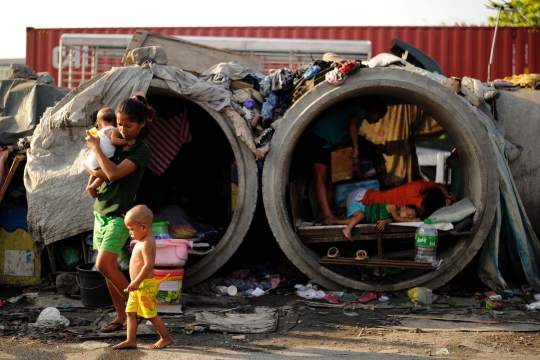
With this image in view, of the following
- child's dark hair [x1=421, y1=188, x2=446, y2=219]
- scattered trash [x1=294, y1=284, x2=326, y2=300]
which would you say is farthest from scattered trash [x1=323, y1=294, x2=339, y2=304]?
child's dark hair [x1=421, y1=188, x2=446, y2=219]

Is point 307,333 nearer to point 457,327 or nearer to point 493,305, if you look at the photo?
point 457,327

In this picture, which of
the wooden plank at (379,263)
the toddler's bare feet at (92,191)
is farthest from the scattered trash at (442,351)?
the toddler's bare feet at (92,191)

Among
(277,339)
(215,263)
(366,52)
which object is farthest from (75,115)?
(366,52)

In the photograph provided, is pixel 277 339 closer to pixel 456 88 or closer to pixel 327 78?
pixel 327 78

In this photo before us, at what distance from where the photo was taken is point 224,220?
943 centimetres

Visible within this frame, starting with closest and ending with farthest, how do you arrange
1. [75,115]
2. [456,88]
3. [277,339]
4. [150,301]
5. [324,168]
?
[150,301]
[277,339]
[75,115]
[456,88]
[324,168]

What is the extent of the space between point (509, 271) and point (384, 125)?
110 inches

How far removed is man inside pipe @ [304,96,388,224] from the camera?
805 centimetres

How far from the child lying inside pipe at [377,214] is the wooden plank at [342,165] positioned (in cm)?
56

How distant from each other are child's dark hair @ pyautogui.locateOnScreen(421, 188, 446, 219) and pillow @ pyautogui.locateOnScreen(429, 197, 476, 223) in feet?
2.28

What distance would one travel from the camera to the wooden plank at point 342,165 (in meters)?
8.20

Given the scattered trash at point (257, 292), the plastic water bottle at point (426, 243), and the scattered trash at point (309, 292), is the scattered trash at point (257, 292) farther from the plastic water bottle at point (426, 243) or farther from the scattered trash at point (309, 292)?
the plastic water bottle at point (426, 243)

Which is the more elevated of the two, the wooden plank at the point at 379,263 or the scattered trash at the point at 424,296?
the wooden plank at the point at 379,263

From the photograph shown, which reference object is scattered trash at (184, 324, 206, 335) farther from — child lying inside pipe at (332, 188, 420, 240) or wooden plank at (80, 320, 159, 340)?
child lying inside pipe at (332, 188, 420, 240)
